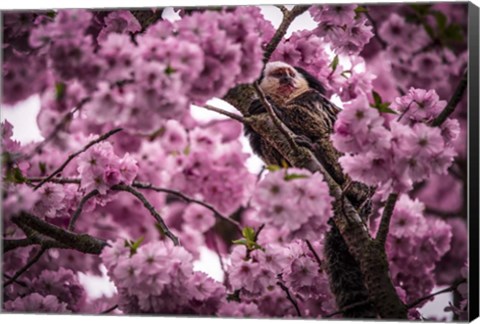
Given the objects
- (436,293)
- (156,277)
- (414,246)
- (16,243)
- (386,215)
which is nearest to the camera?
(386,215)

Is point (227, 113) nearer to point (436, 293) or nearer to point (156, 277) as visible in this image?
point (156, 277)

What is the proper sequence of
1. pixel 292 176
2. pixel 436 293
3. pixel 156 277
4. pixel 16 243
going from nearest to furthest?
pixel 292 176, pixel 156 277, pixel 436 293, pixel 16 243

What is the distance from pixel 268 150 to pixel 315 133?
0.63 ft

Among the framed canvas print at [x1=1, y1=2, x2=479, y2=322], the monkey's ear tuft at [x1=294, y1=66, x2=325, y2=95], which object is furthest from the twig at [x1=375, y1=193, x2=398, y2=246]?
the monkey's ear tuft at [x1=294, y1=66, x2=325, y2=95]

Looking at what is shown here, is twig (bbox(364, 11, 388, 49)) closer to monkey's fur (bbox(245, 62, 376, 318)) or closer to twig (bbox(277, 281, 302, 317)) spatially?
monkey's fur (bbox(245, 62, 376, 318))

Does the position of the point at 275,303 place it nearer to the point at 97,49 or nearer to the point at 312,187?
the point at 312,187

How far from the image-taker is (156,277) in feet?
9.29

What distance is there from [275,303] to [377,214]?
1.82 ft

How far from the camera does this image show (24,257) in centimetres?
337

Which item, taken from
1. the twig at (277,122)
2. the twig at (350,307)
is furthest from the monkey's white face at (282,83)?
the twig at (350,307)

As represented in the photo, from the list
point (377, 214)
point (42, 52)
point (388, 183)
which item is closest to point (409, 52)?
point (388, 183)

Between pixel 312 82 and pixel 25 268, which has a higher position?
pixel 312 82

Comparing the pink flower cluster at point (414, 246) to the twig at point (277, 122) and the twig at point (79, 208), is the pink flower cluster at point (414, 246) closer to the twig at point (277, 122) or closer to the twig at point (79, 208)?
the twig at point (277, 122)

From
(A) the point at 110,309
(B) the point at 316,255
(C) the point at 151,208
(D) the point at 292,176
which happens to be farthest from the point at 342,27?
(A) the point at 110,309
